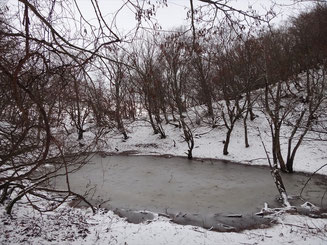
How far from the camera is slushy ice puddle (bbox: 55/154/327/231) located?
33.6 ft

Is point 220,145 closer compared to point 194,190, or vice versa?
point 194,190

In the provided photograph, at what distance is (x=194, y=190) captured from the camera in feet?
42.7

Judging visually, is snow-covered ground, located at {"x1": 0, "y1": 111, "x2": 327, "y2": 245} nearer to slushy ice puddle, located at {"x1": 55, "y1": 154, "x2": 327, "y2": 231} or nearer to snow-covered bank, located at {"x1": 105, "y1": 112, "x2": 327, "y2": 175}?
slushy ice puddle, located at {"x1": 55, "y1": 154, "x2": 327, "y2": 231}

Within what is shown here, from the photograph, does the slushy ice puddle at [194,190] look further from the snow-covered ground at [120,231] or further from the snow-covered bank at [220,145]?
the snow-covered bank at [220,145]

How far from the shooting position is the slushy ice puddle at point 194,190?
10242 mm

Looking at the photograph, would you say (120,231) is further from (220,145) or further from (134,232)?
(220,145)

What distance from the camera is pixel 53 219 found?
9.16 meters

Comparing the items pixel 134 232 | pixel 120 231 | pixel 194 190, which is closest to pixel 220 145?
pixel 194 190

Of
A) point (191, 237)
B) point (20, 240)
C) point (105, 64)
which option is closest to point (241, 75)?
point (191, 237)

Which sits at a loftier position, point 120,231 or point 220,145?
point 220,145

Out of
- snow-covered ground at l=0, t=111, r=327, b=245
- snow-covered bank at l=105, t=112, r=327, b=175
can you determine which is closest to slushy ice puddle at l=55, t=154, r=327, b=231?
snow-covered ground at l=0, t=111, r=327, b=245

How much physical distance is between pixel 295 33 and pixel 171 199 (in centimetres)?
1945

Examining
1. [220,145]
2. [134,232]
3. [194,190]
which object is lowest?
[134,232]

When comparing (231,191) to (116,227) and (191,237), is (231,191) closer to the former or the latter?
(191,237)
